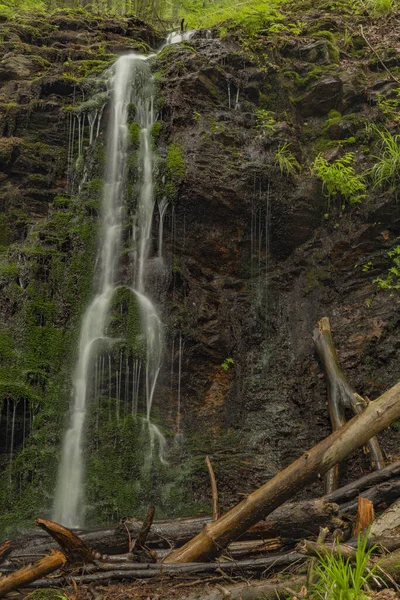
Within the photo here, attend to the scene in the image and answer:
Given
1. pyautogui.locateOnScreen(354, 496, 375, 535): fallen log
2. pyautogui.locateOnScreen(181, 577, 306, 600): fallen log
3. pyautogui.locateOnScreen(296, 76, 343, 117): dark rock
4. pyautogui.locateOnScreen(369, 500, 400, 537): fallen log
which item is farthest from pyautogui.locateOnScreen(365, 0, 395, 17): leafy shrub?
pyautogui.locateOnScreen(181, 577, 306, 600): fallen log

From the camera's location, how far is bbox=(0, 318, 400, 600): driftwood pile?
3.22m

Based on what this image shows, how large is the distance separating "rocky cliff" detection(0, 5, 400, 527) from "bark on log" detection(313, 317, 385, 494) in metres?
0.39

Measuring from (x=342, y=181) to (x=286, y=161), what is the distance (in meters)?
0.97

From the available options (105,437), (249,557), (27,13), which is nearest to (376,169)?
(105,437)

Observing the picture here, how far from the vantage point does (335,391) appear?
263 inches

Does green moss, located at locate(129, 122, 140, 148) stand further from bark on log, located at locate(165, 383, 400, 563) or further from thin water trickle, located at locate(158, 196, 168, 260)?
bark on log, located at locate(165, 383, 400, 563)

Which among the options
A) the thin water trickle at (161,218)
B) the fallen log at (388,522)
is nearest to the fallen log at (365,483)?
the fallen log at (388,522)

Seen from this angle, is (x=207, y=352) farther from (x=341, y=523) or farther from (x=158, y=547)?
(x=341, y=523)

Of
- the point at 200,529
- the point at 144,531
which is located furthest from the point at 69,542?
the point at 200,529

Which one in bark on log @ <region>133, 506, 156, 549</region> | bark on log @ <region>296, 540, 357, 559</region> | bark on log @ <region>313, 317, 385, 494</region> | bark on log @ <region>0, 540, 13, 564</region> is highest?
bark on log @ <region>313, 317, 385, 494</region>

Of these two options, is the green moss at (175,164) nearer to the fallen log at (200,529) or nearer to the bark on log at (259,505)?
the fallen log at (200,529)

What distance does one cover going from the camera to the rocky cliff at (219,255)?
7.01 meters

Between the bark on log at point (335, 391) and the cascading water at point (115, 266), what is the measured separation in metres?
2.30

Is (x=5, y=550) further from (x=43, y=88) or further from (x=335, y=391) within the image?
(x=43, y=88)
